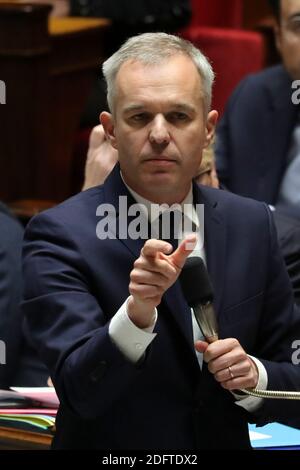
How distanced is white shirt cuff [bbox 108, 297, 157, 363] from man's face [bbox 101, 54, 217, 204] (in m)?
0.17

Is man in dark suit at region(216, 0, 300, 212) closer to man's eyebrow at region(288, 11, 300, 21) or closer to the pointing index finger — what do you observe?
man's eyebrow at region(288, 11, 300, 21)

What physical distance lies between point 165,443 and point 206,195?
30 cm

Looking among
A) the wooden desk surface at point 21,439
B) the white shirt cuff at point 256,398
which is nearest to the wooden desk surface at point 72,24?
the wooden desk surface at point 21,439

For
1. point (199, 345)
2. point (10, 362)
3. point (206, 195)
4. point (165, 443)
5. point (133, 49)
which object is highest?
point (133, 49)

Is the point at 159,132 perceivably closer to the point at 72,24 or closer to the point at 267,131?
the point at 267,131

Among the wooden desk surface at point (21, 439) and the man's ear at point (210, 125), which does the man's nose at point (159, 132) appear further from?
the wooden desk surface at point (21, 439)

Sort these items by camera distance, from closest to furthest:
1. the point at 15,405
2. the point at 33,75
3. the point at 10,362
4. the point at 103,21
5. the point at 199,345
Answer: the point at 199,345
the point at 15,405
the point at 10,362
the point at 33,75
the point at 103,21

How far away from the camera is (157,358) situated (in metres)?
1.27

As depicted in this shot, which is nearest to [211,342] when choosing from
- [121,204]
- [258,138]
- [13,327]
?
[121,204]

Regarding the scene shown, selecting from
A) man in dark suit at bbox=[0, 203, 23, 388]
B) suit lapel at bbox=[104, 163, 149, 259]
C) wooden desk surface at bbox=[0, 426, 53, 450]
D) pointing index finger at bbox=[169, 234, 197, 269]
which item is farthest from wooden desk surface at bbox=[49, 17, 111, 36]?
pointing index finger at bbox=[169, 234, 197, 269]

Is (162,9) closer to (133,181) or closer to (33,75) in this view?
(33,75)

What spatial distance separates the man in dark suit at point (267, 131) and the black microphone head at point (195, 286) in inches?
43.0
